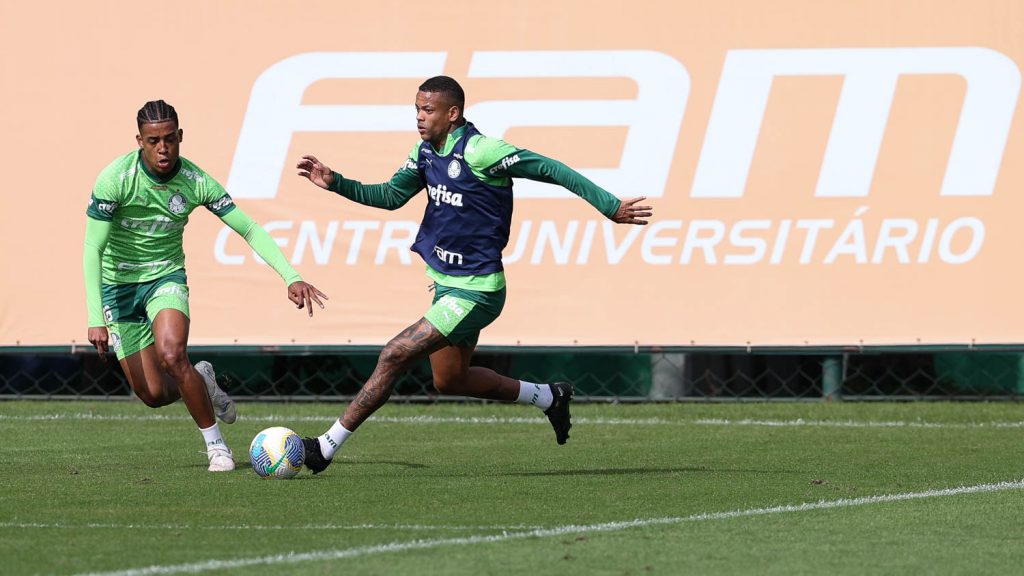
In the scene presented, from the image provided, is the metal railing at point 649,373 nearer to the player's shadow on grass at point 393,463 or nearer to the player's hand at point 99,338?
the player's shadow on grass at point 393,463

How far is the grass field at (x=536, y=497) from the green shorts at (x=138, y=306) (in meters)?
0.73

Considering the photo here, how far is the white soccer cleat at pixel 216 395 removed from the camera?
10.7m

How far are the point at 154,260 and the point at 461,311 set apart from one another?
1.92 meters

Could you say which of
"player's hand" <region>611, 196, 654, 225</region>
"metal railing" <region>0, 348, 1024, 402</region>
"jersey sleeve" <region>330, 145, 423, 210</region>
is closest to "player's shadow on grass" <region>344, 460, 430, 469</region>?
"jersey sleeve" <region>330, 145, 423, 210</region>

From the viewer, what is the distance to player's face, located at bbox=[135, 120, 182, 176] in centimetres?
986

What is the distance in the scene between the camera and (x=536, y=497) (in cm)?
872

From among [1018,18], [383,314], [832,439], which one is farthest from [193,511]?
[1018,18]

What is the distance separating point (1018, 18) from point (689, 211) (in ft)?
10.2

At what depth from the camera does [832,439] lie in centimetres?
1209

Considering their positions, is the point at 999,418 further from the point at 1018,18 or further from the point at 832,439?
the point at 1018,18

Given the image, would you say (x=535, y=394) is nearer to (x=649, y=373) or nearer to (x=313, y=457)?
(x=313, y=457)

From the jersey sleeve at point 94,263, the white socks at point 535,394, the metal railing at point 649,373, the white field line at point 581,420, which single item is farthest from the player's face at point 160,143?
the metal railing at point 649,373

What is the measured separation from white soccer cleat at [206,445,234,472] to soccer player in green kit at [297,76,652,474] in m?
0.67

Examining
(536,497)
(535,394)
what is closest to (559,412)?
(535,394)
